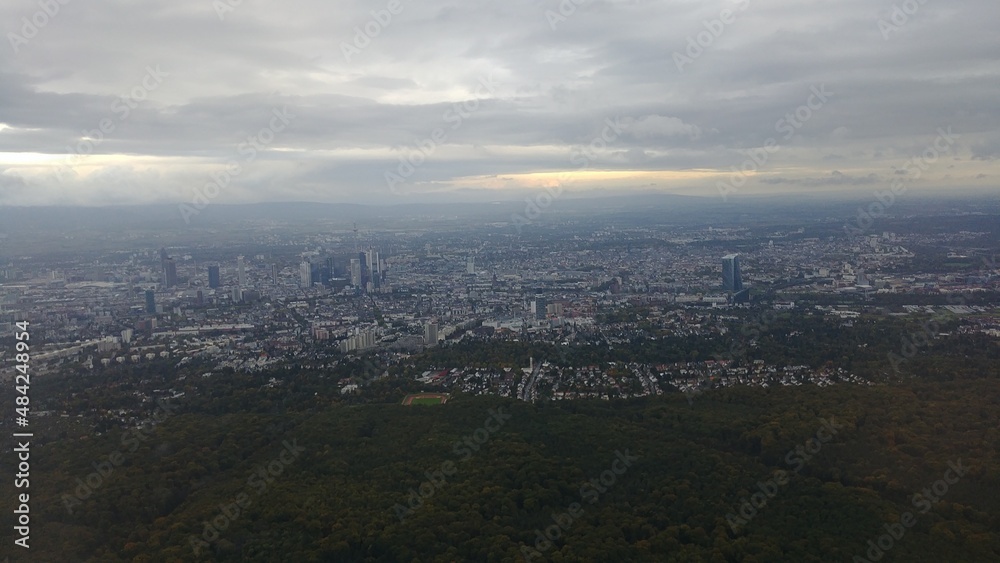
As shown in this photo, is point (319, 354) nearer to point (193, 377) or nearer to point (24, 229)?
point (193, 377)

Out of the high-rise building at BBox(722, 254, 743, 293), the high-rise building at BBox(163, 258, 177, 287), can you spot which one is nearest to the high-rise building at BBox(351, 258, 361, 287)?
the high-rise building at BBox(163, 258, 177, 287)

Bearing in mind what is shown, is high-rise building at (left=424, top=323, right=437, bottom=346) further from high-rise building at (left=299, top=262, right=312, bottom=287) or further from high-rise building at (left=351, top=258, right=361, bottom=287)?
high-rise building at (left=299, top=262, right=312, bottom=287)

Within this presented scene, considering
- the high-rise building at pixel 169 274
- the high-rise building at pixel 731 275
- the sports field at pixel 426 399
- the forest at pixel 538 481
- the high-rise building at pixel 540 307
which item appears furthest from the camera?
the high-rise building at pixel 169 274

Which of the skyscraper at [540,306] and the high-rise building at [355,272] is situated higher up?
the high-rise building at [355,272]

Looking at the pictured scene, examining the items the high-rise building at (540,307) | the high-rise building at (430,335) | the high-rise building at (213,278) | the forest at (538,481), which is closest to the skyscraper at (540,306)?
the high-rise building at (540,307)

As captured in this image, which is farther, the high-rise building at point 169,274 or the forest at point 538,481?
the high-rise building at point 169,274

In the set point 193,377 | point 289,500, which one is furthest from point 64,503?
point 193,377

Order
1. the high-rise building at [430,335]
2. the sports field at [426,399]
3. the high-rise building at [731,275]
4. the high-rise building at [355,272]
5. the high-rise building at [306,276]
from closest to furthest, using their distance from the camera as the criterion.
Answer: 1. the sports field at [426,399]
2. the high-rise building at [430,335]
3. the high-rise building at [731,275]
4. the high-rise building at [306,276]
5. the high-rise building at [355,272]

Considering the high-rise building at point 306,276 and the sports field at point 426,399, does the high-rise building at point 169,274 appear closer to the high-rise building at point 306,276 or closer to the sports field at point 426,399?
the high-rise building at point 306,276

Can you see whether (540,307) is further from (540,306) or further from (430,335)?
(430,335)

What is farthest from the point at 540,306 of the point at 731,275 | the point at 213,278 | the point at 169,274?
the point at 169,274
